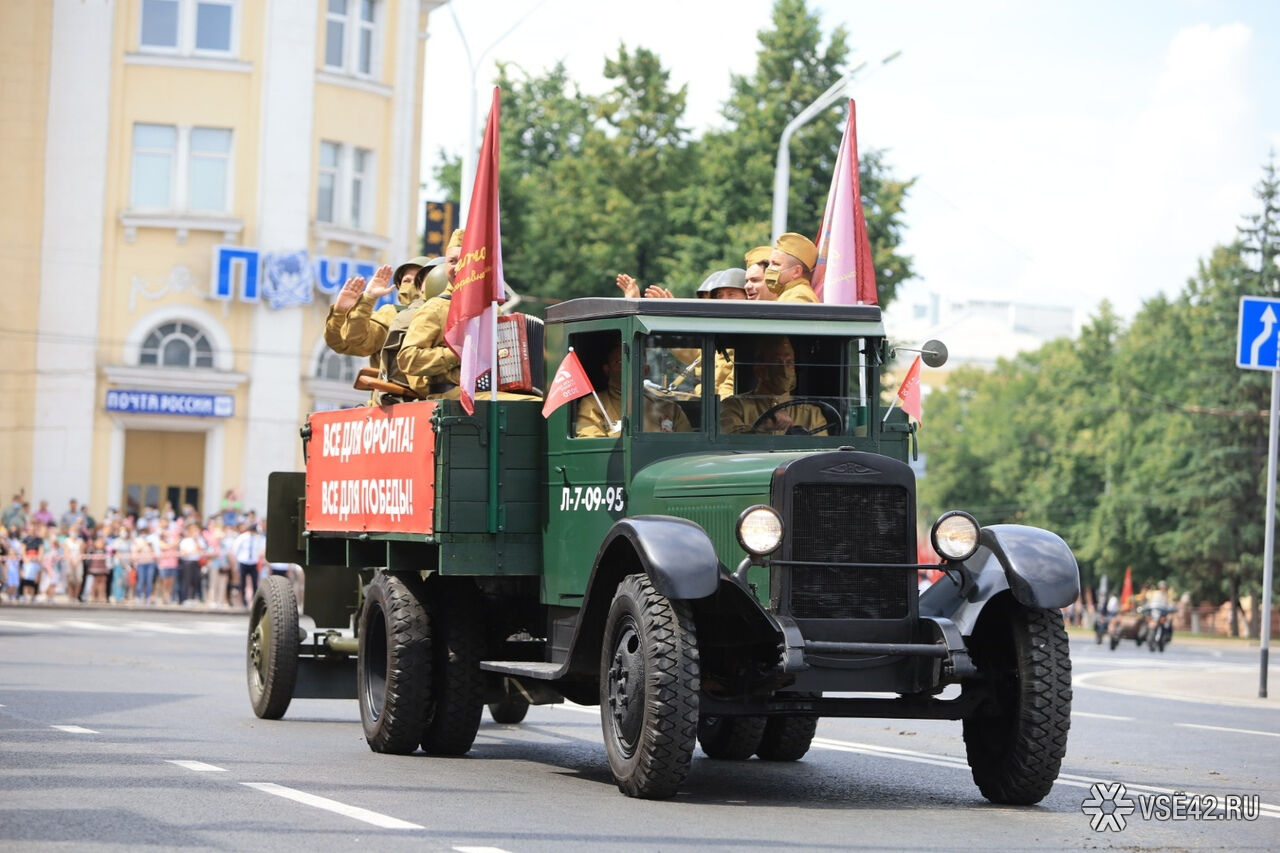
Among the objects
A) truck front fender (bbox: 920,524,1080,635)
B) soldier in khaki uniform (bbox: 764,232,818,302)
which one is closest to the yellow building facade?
soldier in khaki uniform (bbox: 764,232,818,302)

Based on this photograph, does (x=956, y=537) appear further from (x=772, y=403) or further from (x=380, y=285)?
(x=380, y=285)

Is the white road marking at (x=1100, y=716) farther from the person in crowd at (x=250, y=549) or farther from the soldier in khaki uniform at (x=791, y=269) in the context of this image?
the person in crowd at (x=250, y=549)

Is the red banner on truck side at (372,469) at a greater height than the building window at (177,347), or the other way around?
the building window at (177,347)

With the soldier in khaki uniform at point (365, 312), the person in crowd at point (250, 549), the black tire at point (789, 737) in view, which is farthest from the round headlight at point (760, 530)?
the person in crowd at point (250, 549)

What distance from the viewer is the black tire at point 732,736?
1286cm

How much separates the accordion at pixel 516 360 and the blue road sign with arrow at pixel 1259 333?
12302 millimetres

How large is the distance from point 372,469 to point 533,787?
2924 mm

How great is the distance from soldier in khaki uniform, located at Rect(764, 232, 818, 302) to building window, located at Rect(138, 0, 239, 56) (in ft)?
118

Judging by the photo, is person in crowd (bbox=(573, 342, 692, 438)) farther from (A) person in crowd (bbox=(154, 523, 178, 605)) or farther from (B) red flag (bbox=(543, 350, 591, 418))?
(A) person in crowd (bbox=(154, 523, 178, 605))

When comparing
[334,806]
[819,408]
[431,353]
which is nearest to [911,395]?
[819,408]

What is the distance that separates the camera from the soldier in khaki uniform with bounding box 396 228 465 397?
41.5 feet

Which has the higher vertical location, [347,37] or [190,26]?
[347,37]

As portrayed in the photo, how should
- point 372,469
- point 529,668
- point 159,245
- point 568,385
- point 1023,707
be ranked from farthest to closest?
point 159,245
point 372,469
point 529,668
point 568,385
point 1023,707

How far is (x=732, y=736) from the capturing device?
13.0m
